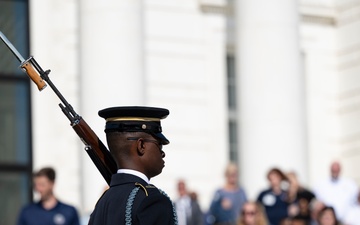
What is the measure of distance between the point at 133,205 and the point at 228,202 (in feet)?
30.9

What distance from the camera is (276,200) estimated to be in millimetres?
16578

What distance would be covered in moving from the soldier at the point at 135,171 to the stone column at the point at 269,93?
11.5 meters

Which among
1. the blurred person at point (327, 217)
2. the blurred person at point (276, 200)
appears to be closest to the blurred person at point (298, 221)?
the blurred person at point (276, 200)

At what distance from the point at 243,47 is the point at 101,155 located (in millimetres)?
12074

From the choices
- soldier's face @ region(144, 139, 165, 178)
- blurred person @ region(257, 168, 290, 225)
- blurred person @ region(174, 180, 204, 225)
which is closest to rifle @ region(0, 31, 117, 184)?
soldier's face @ region(144, 139, 165, 178)

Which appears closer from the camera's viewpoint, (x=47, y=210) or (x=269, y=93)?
(x=47, y=210)

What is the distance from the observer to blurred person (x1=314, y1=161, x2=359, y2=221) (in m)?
17.7

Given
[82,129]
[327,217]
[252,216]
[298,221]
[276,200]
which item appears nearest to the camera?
[82,129]

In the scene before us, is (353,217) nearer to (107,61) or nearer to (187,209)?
(187,209)

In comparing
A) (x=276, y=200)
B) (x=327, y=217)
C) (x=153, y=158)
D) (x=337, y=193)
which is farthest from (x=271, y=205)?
(x=153, y=158)

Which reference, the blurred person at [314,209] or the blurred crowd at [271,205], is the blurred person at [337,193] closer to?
the blurred crowd at [271,205]

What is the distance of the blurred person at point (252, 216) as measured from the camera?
15211 millimetres

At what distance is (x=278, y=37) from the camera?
64.5 feet

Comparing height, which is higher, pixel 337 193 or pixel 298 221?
pixel 337 193
